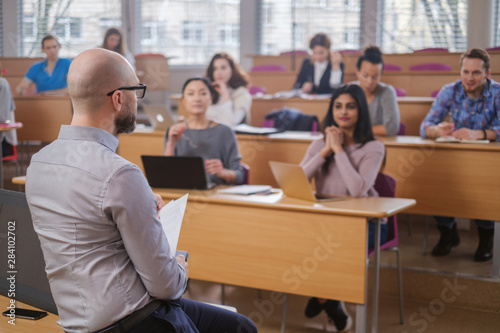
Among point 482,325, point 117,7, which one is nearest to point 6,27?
point 117,7

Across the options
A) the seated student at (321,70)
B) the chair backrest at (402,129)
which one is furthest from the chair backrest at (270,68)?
the chair backrest at (402,129)

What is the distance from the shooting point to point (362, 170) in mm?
2898

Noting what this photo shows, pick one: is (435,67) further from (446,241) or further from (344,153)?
(344,153)

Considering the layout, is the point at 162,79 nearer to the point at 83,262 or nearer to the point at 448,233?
the point at 448,233

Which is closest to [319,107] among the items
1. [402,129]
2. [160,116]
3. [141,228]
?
[402,129]

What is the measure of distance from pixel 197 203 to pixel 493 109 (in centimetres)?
198

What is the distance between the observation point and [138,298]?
1.33 meters

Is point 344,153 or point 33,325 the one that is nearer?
point 33,325

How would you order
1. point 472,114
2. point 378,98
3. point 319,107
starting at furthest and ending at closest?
point 319,107 → point 378,98 → point 472,114

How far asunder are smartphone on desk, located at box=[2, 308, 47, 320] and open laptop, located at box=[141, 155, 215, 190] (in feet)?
4.29

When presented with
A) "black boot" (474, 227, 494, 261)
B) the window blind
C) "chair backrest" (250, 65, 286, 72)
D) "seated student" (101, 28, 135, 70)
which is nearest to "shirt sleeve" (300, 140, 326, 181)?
"black boot" (474, 227, 494, 261)

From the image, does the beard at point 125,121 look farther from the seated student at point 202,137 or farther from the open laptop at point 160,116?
the open laptop at point 160,116

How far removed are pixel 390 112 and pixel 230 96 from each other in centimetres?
129

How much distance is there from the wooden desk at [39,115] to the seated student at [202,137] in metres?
2.44
